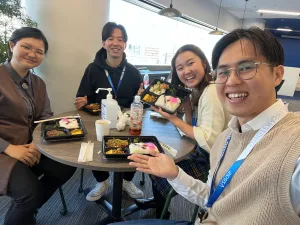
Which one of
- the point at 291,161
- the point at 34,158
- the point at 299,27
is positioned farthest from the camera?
the point at 299,27

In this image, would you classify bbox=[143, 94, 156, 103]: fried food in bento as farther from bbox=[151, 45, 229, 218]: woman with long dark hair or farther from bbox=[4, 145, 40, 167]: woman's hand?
bbox=[4, 145, 40, 167]: woman's hand

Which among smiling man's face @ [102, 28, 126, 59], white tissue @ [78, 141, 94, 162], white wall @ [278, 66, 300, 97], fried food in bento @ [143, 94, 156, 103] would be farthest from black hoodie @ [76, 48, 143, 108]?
white wall @ [278, 66, 300, 97]

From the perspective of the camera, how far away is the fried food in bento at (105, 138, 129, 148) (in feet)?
3.62

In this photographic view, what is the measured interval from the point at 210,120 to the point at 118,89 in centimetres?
107

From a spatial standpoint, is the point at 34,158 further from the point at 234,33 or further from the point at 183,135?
the point at 234,33

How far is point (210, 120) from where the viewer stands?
4.16ft

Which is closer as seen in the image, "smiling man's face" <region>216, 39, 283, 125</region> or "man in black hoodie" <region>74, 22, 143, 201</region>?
"smiling man's face" <region>216, 39, 283, 125</region>

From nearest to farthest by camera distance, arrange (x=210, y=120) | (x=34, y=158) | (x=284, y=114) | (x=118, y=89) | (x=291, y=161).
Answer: (x=291, y=161), (x=284, y=114), (x=210, y=120), (x=34, y=158), (x=118, y=89)

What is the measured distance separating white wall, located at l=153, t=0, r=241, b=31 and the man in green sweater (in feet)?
14.0

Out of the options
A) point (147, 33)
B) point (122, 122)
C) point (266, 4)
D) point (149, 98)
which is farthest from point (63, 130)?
point (266, 4)

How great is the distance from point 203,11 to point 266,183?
6921 mm

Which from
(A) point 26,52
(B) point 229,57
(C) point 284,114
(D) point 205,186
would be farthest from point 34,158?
(C) point 284,114

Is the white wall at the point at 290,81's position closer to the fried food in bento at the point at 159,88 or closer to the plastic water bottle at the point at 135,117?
the fried food in bento at the point at 159,88

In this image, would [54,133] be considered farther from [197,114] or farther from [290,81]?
[290,81]
